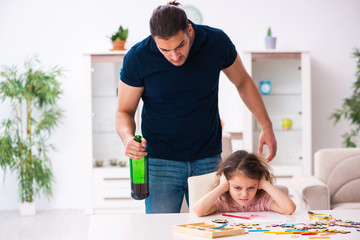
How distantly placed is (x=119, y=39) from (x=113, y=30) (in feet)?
1.16

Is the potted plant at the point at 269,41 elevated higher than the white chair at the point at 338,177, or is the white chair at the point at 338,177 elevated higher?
the potted plant at the point at 269,41

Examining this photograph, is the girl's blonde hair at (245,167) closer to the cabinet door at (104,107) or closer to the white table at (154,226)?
the white table at (154,226)

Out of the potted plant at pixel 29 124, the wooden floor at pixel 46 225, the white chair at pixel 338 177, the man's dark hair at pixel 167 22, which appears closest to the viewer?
the man's dark hair at pixel 167 22

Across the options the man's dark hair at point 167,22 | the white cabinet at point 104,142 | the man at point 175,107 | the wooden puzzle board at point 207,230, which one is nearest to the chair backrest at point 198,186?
the man at point 175,107

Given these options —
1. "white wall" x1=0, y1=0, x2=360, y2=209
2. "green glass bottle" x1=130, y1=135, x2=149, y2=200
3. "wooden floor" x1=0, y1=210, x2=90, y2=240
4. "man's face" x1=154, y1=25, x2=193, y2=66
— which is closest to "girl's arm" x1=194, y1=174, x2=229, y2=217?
"green glass bottle" x1=130, y1=135, x2=149, y2=200

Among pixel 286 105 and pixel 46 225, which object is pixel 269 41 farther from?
pixel 46 225

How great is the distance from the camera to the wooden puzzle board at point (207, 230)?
58.4 inches

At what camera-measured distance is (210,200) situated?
75.4 inches

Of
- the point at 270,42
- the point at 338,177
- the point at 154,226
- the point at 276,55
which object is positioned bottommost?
the point at 338,177

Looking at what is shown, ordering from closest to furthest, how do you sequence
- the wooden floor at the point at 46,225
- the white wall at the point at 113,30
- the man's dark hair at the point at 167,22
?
the man's dark hair at the point at 167,22 → the wooden floor at the point at 46,225 → the white wall at the point at 113,30

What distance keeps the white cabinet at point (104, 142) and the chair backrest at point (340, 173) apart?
6.11 feet

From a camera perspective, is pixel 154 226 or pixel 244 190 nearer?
pixel 154 226

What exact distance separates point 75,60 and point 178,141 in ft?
11.0

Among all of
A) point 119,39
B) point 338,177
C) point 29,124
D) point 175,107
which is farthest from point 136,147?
point 29,124
